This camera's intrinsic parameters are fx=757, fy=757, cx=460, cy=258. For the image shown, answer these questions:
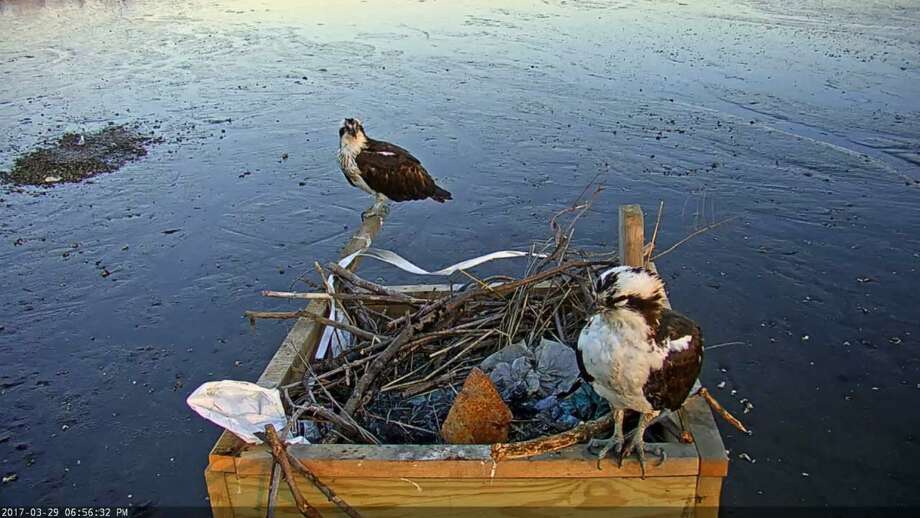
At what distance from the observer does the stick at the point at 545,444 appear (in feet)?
8.69

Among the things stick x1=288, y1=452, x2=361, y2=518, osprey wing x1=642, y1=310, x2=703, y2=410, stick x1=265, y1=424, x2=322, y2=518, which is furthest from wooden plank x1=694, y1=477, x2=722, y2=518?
stick x1=265, y1=424, x2=322, y2=518

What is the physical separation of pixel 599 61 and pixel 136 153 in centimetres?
700

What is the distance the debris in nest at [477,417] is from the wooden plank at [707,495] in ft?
2.51

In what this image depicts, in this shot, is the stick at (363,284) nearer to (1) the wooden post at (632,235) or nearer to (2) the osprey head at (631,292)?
(1) the wooden post at (632,235)

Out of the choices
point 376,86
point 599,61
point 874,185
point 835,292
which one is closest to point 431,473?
point 835,292

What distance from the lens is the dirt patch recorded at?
27.4 ft

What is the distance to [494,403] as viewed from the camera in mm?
2992

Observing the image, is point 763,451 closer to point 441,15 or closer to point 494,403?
point 494,403

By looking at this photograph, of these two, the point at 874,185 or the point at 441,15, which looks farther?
the point at 441,15

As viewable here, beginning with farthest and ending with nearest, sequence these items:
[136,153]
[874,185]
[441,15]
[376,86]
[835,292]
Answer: [441,15], [376,86], [136,153], [874,185], [835,292]

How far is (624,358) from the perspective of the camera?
2678mm

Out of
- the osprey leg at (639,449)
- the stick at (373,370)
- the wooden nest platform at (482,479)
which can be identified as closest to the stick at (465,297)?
the stick at (373,370)

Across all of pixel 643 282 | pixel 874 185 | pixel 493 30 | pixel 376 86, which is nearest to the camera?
pixel 643 282

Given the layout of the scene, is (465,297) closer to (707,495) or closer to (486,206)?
(707,495)
